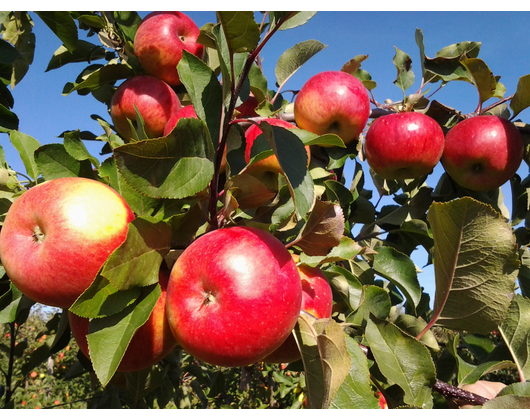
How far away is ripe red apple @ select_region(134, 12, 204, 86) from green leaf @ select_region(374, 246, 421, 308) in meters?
1.29

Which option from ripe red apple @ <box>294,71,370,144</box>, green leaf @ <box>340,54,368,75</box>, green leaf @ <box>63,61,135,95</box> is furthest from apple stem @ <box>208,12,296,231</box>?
green leaf @ <box>340,54,368,75</box>

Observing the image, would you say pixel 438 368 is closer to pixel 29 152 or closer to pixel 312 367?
pixel 312 367

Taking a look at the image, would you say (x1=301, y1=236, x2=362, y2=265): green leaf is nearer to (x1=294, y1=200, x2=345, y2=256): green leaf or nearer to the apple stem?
(x1=294, y1=200, x2=345, y2=256): green leaf

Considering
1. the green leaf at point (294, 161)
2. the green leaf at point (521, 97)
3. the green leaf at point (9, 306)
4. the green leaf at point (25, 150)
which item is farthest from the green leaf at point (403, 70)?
the green leaf at point (9, 306)

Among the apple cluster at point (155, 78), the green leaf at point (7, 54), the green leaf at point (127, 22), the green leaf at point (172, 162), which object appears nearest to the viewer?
the green leaf at point (172, 162)

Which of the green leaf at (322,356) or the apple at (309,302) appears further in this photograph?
the apple at (309,302)

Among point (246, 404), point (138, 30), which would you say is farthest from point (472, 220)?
point (246, 404)

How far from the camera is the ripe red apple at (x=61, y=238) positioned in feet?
2.94

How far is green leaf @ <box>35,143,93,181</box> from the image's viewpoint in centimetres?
120

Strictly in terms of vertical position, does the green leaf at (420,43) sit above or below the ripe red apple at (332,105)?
above

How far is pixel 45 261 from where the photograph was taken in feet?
2.94

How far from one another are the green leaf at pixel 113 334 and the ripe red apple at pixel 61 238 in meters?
0.10

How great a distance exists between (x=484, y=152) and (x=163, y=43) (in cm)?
156

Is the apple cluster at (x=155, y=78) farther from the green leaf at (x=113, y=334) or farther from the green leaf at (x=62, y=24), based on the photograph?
the green leaf at (x=113, y=334)
